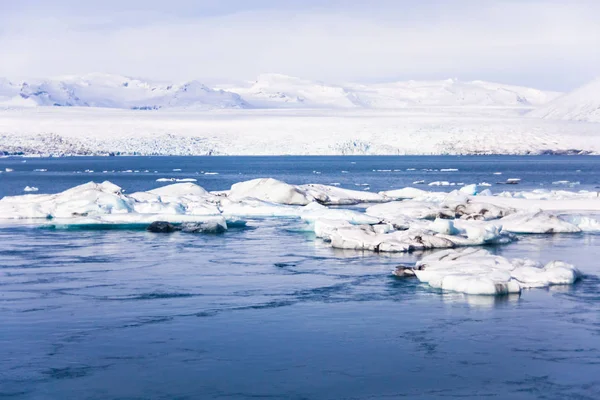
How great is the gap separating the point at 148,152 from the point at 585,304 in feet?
301

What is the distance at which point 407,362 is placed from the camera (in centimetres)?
1006

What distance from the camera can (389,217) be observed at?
2516cm

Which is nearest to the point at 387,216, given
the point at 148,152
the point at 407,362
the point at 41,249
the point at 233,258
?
the point at 233,258

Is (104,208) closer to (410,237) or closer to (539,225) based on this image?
(410,237)

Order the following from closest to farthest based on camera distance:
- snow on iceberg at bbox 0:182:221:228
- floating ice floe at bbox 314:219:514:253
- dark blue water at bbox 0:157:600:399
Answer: dark blue water at bbox 0:157:600:399
floating ice floe at bbox 314:219:514:253
snow on iceberg at bbox 0:182:221:228

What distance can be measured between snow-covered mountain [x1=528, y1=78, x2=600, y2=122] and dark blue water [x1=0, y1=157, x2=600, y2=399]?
11283cm

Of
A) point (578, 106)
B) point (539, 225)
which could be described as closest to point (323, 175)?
point (539, 225)

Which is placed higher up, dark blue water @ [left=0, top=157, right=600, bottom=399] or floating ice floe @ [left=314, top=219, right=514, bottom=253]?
floating ice floe @ [left=314, top=219, right=514, bottom=253]

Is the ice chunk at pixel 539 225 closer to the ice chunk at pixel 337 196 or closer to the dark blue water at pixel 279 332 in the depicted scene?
the dark blue water at pixel 279 332

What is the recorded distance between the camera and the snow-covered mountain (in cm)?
12456

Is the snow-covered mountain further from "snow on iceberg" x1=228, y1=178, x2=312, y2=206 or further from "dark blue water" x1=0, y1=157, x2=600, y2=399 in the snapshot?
"dark blue water" x1=0, y1=157, x2=600, y2=399

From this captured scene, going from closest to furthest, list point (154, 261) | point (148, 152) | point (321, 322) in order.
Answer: point (321, 322) → point (154, 261) → point (148, 152)

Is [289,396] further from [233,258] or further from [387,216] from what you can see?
[387,216]

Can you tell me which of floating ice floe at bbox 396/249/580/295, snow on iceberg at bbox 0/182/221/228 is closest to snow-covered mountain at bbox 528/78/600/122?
snow on iceberg at bbox 0/182/221/228
